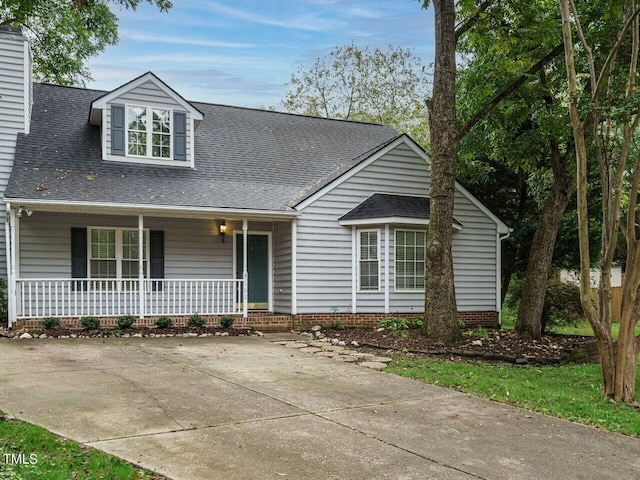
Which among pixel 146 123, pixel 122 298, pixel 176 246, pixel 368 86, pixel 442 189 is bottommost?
pixel 122 298

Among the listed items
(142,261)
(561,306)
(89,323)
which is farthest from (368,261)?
(89,323)

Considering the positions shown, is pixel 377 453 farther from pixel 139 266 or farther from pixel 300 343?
pixel 139 266

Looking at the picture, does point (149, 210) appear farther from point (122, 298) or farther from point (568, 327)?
point (568, 327)

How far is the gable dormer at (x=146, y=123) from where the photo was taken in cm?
1392

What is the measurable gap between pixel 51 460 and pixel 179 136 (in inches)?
443

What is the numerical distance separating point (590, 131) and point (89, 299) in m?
10.8

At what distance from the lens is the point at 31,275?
12906 mm

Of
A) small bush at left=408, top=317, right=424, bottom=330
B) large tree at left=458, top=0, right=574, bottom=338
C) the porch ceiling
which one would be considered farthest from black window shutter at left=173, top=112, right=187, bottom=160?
small bush at left=408, top=317, right=424, bottom=330

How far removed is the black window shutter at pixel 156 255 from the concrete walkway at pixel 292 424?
17.1ft

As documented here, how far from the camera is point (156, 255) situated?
14000 millimetres

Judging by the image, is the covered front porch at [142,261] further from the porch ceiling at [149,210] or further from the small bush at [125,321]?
the small bush at [125,321]

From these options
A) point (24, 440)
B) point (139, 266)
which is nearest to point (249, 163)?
point (139, 266)

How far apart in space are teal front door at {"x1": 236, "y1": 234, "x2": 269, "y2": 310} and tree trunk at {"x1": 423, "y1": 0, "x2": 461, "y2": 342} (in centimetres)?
475

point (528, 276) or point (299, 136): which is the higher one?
point (299, 136)
